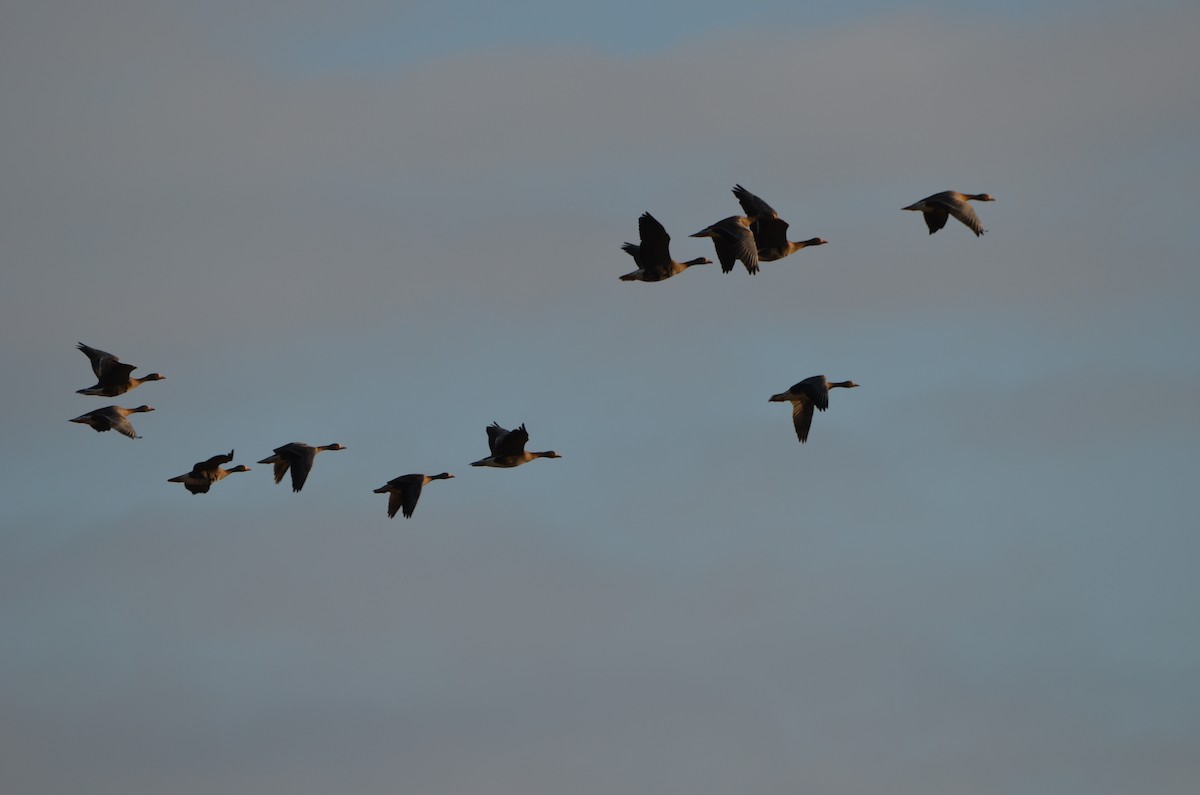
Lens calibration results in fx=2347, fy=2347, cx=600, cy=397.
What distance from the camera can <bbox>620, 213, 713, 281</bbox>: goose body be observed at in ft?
161

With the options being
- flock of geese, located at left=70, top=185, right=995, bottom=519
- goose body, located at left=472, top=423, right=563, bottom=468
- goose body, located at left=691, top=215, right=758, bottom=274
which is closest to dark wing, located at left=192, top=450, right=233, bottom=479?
flock of geese, located at left=70, top=185, right=995, bottom=519

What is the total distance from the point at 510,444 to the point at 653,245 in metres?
5.39

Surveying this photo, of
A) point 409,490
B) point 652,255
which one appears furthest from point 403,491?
point 652,255

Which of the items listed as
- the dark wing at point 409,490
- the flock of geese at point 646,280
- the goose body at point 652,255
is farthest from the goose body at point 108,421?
the goose body at point 652,255

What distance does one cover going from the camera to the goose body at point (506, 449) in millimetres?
50625

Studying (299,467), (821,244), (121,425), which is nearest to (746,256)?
(821,244)

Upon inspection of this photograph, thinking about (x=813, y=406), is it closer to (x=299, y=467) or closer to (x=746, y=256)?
(x=746, y=256)

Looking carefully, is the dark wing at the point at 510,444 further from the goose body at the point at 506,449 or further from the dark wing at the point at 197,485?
the dark wing at the point at 197,485

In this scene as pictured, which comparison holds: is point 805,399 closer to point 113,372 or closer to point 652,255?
point 652,255

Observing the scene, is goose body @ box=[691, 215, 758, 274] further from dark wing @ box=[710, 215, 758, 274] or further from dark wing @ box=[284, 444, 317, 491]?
dark wing @ box=[284, 444, 317, 491]

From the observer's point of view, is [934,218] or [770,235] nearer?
[934,218]

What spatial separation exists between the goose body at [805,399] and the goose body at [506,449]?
18.2 feet

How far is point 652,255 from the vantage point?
50.2 metres

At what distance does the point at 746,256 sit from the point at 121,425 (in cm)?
1507
